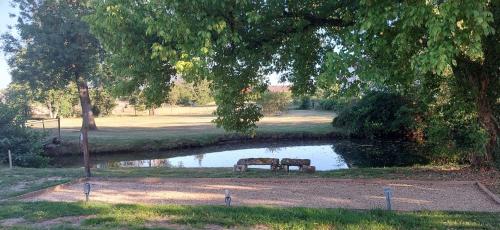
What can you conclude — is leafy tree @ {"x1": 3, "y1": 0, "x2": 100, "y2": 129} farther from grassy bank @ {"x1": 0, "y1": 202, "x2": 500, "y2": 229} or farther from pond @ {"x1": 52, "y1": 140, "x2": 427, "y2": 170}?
grassy bank @ {"x1": 0, "y1": 202, "x2": 500, "y2": 229}

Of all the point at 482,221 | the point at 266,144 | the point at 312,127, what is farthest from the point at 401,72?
the point at 312,127

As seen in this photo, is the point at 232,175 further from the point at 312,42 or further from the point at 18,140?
the point at 18,140

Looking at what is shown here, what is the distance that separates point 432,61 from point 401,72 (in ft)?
9.87

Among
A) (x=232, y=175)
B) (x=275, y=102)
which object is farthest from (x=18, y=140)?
(x=275, y=102)

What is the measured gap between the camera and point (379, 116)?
33.9 metres

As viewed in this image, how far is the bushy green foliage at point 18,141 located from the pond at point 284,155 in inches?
97.3

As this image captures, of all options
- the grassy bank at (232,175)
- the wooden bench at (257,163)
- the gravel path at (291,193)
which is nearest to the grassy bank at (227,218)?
the gravel path at (291,193)

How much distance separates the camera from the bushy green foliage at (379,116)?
108 ft

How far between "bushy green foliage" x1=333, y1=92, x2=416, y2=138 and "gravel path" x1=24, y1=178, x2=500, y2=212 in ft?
69.3

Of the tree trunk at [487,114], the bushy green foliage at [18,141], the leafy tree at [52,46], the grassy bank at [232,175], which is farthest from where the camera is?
the leafy tree at [52,46]

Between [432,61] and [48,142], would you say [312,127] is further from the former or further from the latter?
[432,61]

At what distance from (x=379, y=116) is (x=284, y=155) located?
33.6 ft

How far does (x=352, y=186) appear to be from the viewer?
1228 centimetres

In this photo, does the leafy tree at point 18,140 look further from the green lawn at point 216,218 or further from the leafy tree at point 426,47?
the leafy tree at point 426,47
